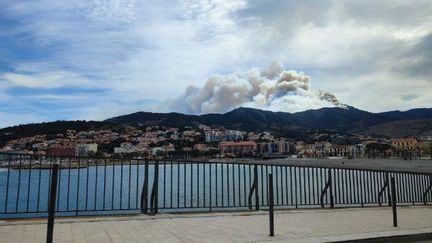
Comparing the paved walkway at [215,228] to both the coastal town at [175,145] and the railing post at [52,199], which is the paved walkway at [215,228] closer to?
the railing post at [52,199]

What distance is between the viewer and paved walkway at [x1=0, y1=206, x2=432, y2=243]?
7.23m

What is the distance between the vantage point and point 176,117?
194 meters

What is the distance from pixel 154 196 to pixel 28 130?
111 metres

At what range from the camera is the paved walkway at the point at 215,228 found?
285 inches

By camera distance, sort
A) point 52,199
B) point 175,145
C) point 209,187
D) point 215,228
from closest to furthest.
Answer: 1. point 52,199
2. point 215,228
3. point 209,187
4. point 175,145

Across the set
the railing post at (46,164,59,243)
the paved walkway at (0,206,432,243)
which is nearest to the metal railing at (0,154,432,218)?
the paved walkway at (0,206,432,243)

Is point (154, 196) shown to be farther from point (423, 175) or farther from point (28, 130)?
point (28, 130)

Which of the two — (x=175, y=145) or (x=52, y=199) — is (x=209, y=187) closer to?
(x=52, y=199)

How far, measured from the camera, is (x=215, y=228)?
329 inches

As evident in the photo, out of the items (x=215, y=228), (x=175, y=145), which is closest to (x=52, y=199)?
(x=215, y=228)

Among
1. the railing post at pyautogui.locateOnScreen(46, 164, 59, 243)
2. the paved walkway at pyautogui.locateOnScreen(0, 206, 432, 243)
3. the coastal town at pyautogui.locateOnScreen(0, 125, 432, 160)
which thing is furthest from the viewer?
the coastal town at pyautogui.locateOnScreen(0, 125, 432, 160)

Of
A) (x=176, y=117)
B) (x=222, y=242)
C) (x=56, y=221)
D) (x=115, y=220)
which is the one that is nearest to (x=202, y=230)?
(x=222, y=242)

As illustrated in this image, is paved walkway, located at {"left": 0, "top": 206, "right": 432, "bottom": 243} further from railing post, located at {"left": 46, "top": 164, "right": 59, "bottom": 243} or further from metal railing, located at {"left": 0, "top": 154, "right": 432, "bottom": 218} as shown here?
railing post, located at {"left": 46, "top": 164, "right": 59, "bottom": 243}

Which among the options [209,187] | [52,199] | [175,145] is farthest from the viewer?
[175,145]
